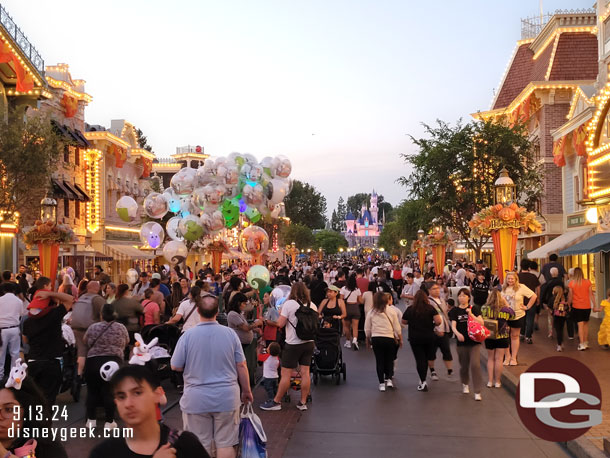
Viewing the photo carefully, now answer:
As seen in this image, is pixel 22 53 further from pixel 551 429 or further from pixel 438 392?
pixel 551 429

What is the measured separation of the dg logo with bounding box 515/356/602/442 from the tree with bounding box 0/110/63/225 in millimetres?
18399

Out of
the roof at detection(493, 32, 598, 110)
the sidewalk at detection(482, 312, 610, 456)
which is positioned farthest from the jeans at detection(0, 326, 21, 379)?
the roof at detection(493, 32, 598, 110)

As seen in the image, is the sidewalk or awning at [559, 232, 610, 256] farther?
awning at [559, 232, 610, 256]

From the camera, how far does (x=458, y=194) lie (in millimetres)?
28125

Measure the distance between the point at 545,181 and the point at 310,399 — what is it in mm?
24631

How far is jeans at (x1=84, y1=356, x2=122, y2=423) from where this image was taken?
7.95 metres

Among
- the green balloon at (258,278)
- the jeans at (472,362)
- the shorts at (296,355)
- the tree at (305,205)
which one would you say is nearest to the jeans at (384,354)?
the jeans at (472,362)

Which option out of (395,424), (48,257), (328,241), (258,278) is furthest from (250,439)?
(328,241)

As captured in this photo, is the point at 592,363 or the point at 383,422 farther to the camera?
the point at 592,363

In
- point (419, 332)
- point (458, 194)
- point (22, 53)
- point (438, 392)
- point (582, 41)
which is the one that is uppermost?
point (582, 41)

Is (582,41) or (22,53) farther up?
(582,41)

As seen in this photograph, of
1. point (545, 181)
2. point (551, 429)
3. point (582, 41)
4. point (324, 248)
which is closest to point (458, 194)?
point (545, 181)

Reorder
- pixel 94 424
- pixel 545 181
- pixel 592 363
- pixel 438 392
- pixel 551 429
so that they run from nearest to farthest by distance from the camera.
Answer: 1. pixel 551 429
2. pixel 94 424
3. pixel 438 392
4. pixel 592 363
5. pixel 545 181

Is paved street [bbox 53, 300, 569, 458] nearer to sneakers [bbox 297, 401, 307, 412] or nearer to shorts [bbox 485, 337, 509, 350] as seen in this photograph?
sneakers [bbox 297, 401, 307, 412]
